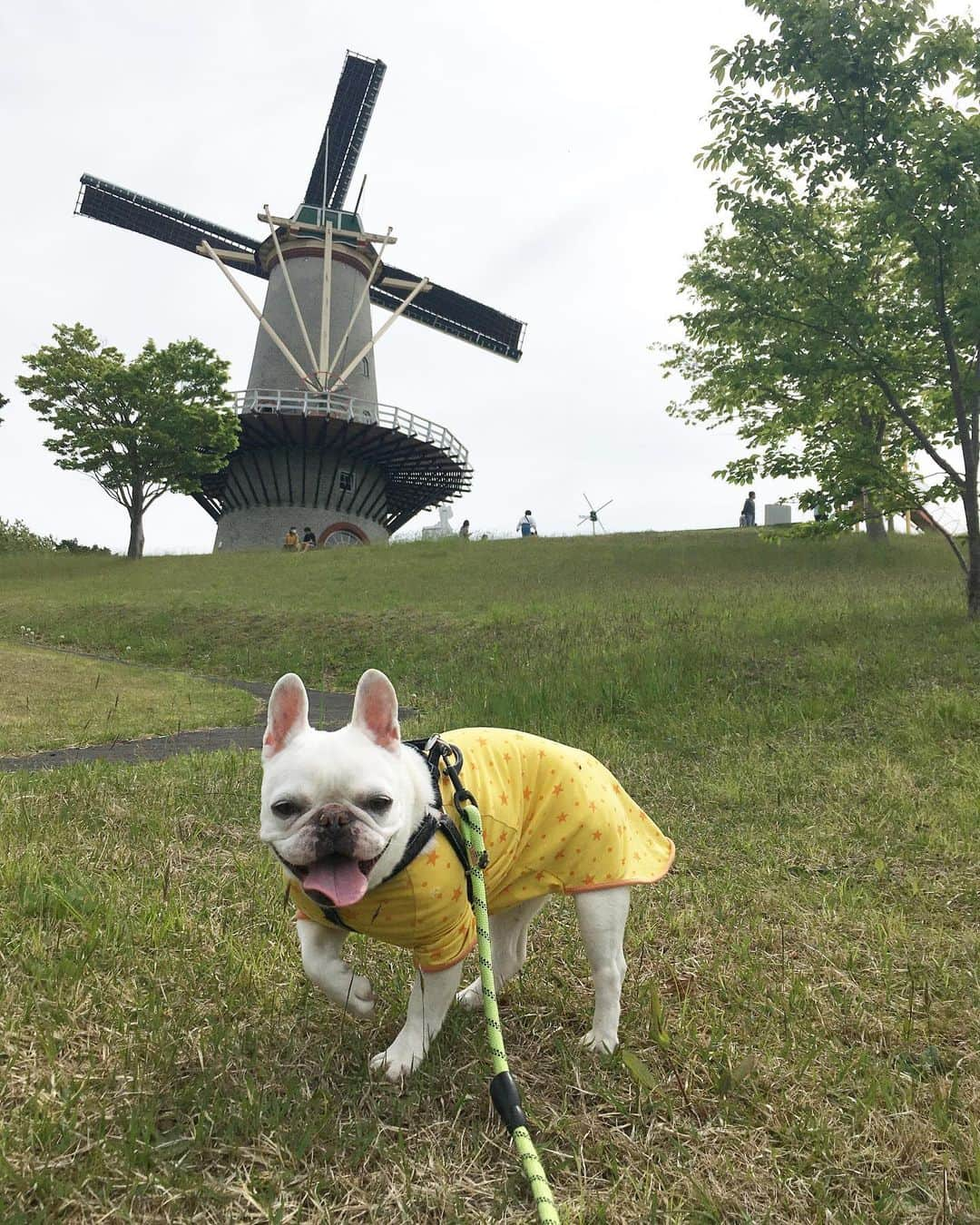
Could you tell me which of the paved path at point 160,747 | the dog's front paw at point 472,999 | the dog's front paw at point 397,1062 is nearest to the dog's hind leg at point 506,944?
the dog's front paw at point 472,999

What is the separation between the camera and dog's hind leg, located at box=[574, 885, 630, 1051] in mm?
2342

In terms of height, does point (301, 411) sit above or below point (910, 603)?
above

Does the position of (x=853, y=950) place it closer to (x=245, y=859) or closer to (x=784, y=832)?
(x=784, y=832)

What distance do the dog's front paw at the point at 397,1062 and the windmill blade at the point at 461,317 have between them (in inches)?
1634

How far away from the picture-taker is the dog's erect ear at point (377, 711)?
79.0 inches

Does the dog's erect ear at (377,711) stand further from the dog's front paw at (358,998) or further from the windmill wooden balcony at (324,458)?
the windmill wooden balcony at (324,458)

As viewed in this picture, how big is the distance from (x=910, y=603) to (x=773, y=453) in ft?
9.92

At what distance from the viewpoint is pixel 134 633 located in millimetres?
15656

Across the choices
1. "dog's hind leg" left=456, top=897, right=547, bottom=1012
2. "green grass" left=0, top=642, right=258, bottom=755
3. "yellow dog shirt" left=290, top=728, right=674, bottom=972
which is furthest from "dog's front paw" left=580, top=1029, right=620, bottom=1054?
"green grass" left=0, top=642, right=258, bottom=755

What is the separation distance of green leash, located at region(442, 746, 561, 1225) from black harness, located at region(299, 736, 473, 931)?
0.02 m

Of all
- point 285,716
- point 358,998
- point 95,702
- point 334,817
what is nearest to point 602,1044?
point 358,998

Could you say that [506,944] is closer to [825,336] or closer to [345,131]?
[825,336]

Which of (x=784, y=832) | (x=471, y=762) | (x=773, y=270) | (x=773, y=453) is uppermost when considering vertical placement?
(x=773, y=270)

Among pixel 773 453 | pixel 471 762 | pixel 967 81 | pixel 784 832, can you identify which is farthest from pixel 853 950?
pixel 967 81
